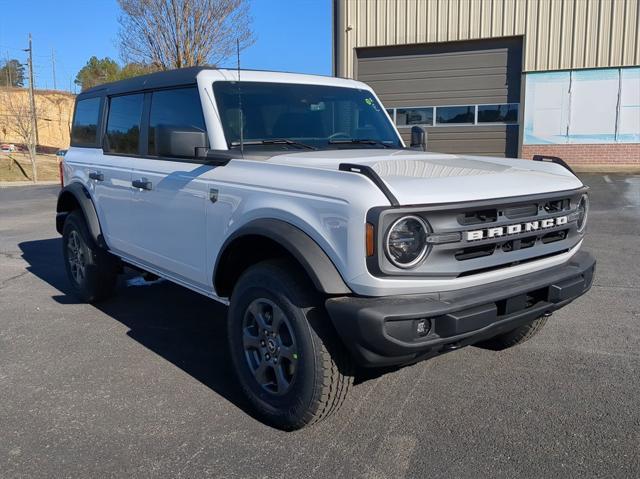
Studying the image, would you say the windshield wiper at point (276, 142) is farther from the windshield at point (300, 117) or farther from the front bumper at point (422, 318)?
the front bumper at point (422, 318)

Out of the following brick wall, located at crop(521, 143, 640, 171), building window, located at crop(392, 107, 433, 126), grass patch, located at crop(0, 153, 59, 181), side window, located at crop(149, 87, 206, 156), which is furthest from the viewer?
grass patch, located at crop(0, 153, 59, 181)

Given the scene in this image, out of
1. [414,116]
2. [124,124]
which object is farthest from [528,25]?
[124,124]

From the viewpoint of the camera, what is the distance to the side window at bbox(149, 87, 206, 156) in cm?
386

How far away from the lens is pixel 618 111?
1755cm

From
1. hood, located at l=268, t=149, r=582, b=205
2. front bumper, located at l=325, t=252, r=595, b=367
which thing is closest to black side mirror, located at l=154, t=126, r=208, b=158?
hood, located at l=268, t=149, r=582, b=205

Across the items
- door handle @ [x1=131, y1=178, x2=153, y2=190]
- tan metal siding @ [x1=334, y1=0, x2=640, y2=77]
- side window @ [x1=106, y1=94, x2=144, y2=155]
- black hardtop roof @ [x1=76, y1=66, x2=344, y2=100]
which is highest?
tan metal siding @ [x1=334, y1=0, x2=640, y2=77]

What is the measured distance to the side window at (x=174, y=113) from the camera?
386cm

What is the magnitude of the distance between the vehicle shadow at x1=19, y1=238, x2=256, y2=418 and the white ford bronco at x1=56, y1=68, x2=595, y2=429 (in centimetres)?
54

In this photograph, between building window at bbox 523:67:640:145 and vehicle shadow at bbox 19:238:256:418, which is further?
building window at bbox 523:67:640:145

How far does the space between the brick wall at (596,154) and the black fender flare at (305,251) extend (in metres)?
16.2

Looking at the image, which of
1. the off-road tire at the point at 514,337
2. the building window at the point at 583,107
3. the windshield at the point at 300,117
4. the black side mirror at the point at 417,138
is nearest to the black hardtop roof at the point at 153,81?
the windshield at the point at 300,117

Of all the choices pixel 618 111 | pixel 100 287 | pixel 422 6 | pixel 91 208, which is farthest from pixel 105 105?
pixel 618 111

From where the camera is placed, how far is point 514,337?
4152mm

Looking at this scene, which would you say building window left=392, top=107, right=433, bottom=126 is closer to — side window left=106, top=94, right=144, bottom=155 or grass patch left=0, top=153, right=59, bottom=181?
side window left=106, top=94, right=144, bottom=155
